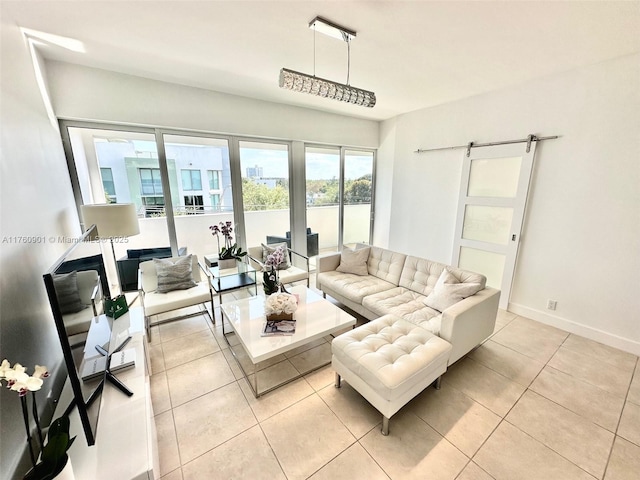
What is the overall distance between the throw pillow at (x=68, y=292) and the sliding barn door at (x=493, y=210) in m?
4.01

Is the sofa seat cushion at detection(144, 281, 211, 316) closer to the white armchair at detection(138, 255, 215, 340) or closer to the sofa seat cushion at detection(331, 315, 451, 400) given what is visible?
the white armchair at detection(138, 255, 215, 340)

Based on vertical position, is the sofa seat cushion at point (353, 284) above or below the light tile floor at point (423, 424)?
above

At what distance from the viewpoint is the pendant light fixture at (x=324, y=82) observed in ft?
6.05

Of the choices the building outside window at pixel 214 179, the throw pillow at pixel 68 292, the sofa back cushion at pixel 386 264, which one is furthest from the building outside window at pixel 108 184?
the sofa back cushion at pixel 386 264

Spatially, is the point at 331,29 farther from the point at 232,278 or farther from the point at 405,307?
the point at 232,278

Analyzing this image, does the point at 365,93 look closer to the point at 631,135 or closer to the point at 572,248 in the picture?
the point at 631,135

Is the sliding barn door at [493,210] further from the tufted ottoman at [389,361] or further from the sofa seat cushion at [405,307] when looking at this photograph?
the tufted ottoman at [389,361]

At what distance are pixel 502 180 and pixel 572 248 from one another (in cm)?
105

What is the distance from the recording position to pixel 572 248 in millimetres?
2742

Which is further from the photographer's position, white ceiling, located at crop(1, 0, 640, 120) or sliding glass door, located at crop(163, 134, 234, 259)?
sliding glass door, located at crop(163, 134, 234, 259)

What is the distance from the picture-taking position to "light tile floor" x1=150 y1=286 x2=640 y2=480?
1.48 m

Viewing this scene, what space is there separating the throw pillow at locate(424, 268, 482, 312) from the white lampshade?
3129 millimetres

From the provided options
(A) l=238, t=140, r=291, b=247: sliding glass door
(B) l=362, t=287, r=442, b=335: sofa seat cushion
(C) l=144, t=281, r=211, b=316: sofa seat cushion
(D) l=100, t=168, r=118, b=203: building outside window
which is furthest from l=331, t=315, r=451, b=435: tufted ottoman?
(D) l=100, t=168, r=118, b=203: building outside window

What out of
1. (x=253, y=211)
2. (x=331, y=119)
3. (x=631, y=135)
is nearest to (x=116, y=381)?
(x=253, y=211)
